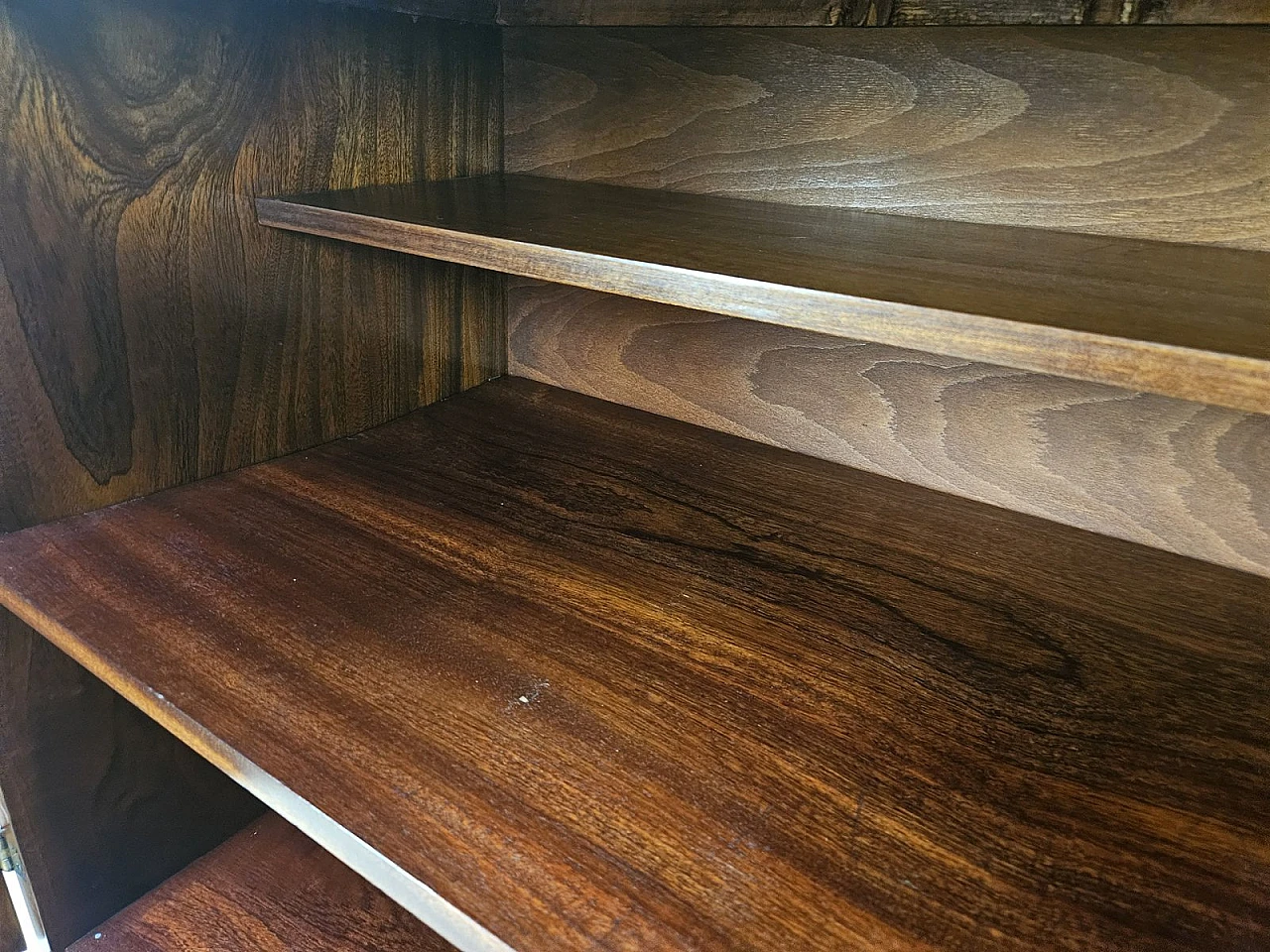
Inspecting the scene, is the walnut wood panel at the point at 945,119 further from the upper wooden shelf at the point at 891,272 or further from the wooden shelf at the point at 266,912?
the wooden shelf at the point at 266,912

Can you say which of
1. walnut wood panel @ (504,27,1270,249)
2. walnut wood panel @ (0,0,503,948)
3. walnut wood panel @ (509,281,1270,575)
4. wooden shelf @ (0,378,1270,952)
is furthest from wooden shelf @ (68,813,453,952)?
walnut wood panel @ (504,27,1270,249)

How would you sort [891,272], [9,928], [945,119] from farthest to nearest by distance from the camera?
[9,928]
[945,119]
[891,272]

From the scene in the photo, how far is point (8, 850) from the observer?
2.74 ft

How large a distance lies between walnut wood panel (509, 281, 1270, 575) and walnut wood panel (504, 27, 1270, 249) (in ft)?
0.45

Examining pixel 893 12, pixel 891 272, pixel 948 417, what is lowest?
pixel 948 417

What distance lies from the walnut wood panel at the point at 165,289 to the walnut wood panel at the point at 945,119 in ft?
0.61

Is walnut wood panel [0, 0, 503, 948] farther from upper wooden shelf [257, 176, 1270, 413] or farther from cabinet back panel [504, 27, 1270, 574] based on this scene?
cabinet back panel [504, 27, 1270, 574]

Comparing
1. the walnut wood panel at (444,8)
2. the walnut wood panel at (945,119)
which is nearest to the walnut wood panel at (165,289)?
the walnut wood panel at (444,8)

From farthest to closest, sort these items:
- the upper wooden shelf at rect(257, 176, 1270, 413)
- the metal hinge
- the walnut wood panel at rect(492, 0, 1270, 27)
Answer: the metal hinge
the walnut wood panel at rect(492, 0, 1270, 27)
the upper wooden shelf at rect(257, 176, 1270, 413)

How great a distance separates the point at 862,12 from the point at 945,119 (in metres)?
0.13

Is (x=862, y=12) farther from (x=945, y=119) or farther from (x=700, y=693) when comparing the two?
(x=700, y=693)

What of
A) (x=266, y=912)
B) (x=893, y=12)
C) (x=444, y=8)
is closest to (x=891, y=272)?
(x=893, y=12)

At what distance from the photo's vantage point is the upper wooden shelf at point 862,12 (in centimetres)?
57

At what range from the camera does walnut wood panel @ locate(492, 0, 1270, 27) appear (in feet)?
1.88
